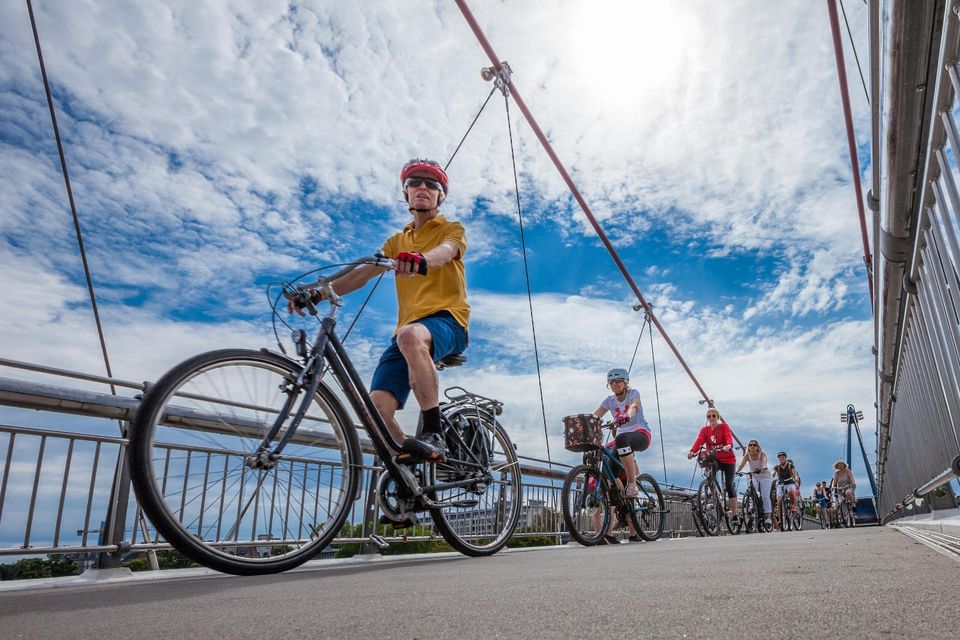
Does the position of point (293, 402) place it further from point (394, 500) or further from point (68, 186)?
point (68, 186)

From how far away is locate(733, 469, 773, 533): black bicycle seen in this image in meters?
11.2

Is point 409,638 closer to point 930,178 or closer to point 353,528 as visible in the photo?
point 930,178

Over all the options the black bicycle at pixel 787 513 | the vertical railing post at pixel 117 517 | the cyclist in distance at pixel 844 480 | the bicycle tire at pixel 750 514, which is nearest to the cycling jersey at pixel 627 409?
the vertical railing post at pixel 117 517

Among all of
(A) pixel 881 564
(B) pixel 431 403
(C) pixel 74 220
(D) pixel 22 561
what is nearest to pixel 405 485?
(B) pixel 431 403

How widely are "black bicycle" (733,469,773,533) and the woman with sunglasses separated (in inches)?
2.0

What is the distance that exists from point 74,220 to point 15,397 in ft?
15.3

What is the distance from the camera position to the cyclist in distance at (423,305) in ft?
10.3

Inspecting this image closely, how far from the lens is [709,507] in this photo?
9656 mm

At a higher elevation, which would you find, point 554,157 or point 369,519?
point 554,157

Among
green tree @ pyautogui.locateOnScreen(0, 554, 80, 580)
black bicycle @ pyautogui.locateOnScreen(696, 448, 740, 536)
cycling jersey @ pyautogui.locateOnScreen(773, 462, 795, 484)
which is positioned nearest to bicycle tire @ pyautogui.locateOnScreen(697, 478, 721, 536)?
black bicycle @ pyautogui.locateOnScreen(696, 448, 740, 536)

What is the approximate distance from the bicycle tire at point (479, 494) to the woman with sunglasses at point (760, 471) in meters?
8.35

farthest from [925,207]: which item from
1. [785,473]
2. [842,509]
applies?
[842,509]

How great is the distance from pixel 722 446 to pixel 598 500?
13.0 feet

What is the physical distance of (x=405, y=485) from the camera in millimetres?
3100
